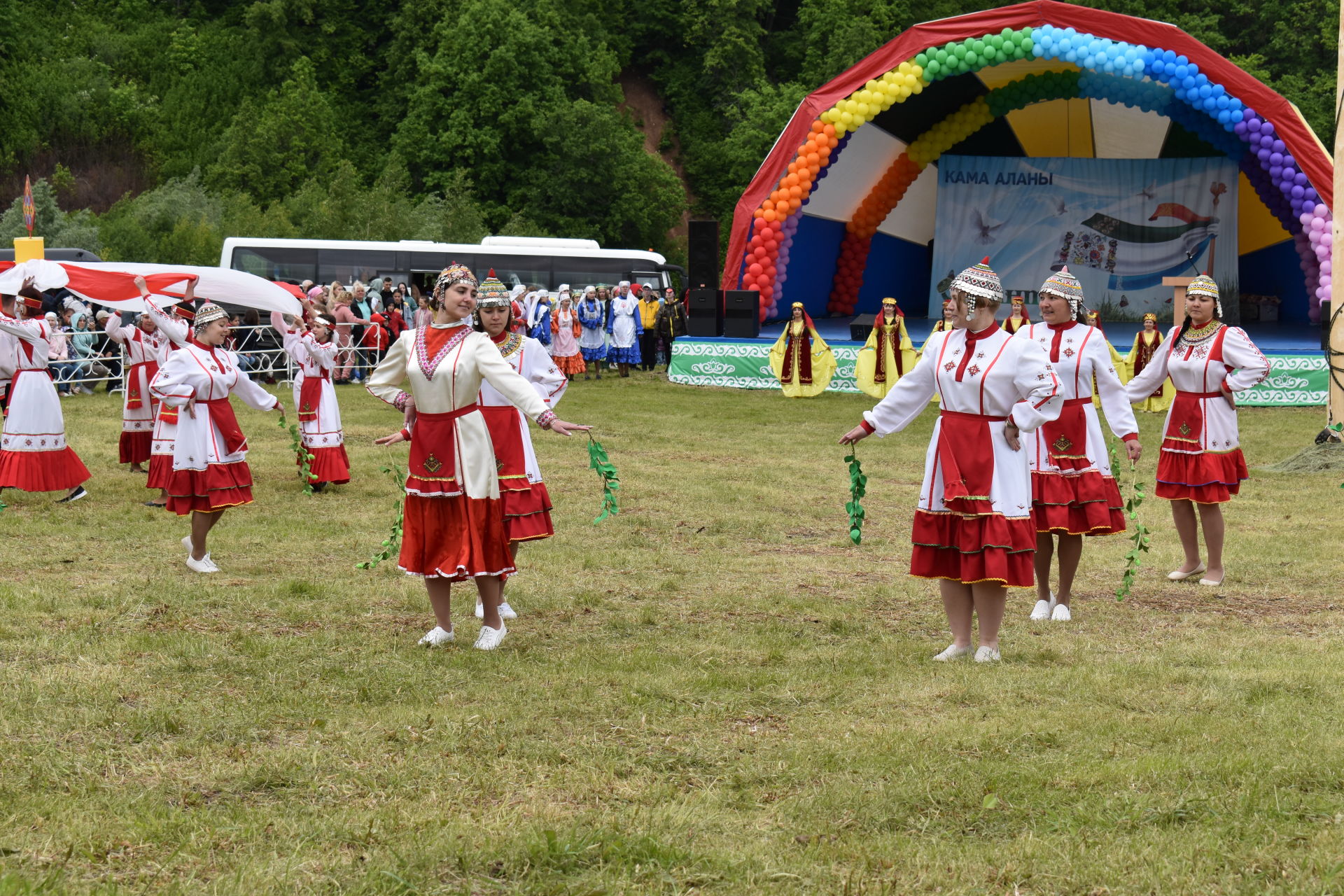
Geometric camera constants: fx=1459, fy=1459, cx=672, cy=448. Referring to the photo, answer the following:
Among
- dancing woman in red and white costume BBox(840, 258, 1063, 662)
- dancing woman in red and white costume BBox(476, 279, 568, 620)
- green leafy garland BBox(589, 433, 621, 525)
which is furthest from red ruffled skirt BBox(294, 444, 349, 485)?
→ dancing woman in red and white costume BBox(840, 258, 1063, 662)

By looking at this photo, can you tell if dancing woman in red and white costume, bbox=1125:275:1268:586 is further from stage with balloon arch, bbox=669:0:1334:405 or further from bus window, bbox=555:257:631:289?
bus window, bbox=555:257:631:289

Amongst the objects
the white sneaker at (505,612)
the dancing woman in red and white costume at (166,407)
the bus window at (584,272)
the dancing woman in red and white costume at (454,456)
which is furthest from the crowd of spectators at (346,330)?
the dancing woman in red and white costume at (454,456)

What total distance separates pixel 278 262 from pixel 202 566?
23382 mm

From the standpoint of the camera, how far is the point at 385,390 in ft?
24.0

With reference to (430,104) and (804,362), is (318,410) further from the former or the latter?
(430,104)

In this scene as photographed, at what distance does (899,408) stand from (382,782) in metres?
3.08

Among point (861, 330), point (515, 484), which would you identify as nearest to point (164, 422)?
point (515, 484)

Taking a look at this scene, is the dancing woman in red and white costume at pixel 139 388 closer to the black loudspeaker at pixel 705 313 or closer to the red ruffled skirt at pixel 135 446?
the red ruffled skirt at pixel 135 446

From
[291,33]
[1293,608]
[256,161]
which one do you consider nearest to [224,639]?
[1293,608]

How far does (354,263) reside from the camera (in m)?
32.0

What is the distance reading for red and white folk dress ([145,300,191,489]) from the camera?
9734mm

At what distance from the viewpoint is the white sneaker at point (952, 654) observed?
6.89 m

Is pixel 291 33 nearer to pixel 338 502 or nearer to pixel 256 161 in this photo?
pixel 256 161

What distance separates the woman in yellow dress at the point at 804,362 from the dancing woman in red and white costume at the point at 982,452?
52.0ft
